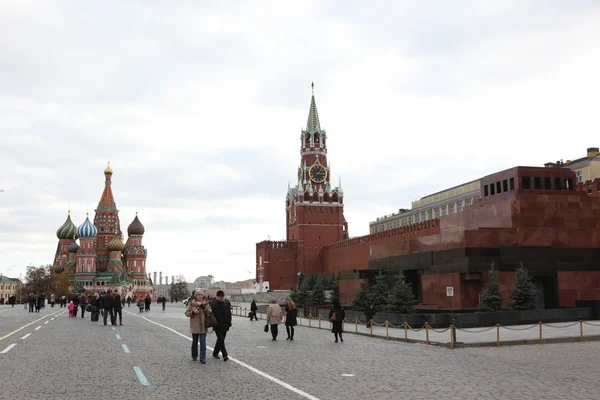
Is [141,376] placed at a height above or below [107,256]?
below

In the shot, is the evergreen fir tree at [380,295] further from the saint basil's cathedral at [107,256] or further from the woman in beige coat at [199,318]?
the saint basil's cathedral at [107,256]

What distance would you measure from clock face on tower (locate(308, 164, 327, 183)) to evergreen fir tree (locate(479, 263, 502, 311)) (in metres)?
77.5

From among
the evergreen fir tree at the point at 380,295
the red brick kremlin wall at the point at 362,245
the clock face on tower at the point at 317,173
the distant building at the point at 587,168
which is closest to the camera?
the evergreen fir tree at the point at 380,295

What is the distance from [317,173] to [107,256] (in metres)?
46.0

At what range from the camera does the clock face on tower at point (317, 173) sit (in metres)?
106

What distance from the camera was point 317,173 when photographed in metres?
106

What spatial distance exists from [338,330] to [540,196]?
731 inches

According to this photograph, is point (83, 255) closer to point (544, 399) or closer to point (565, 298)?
point (565, 298)

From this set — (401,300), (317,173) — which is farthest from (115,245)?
(401,300)

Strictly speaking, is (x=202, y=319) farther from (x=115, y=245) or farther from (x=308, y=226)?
(x=115, y=245)

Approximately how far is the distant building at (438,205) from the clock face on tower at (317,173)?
15.5m

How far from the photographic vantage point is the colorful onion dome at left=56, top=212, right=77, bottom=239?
5192 inches

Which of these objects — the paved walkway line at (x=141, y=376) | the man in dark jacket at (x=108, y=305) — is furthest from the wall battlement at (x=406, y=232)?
the paved walkway line at (x=141, y=376)

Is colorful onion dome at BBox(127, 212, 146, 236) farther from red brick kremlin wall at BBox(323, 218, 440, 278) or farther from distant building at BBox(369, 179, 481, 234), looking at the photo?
distant building at BBox(369, 179, 481, 234)
